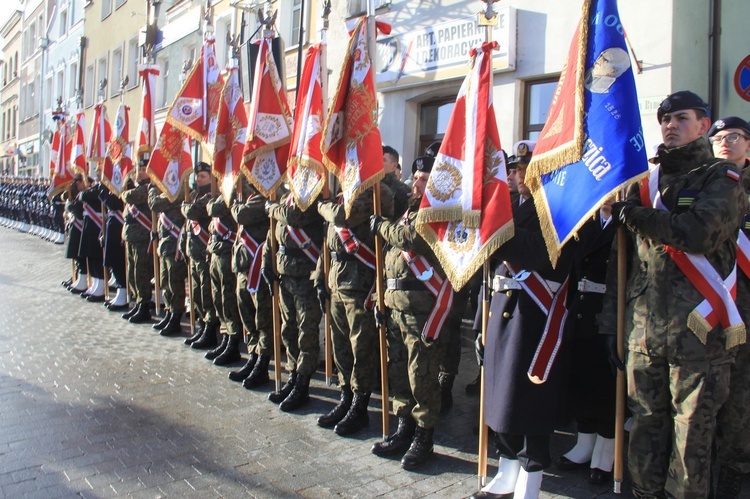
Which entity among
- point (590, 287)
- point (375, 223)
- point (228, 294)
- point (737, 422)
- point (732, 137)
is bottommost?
point (737, 422)

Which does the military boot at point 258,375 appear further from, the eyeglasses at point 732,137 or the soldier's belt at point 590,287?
the eyeglasses at point 732,137

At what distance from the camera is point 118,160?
8.90 m

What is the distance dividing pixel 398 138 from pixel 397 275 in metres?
6.44

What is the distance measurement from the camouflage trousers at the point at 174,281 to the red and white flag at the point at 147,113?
1.69 metres

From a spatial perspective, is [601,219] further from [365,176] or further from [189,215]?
[189,215]

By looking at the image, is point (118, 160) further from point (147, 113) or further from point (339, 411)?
point (339, 411)

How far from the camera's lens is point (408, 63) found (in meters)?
9.79

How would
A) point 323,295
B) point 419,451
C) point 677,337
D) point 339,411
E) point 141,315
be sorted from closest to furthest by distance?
1. point 677,337
2. point 419,451
3. point 339,411
4. point 323,295
5. point 141,315

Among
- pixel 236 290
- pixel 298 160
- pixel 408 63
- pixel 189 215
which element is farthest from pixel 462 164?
pixel 408 63

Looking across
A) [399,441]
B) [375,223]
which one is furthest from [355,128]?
[399,441]

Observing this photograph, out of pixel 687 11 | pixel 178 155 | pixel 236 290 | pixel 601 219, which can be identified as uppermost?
pixel 687 11

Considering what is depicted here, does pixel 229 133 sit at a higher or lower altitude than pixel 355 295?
higher

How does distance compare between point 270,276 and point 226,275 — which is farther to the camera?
point 226,275

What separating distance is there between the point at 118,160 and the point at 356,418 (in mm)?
6165
